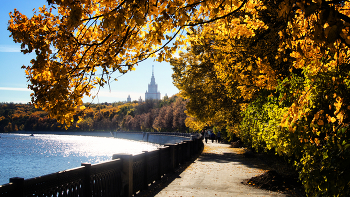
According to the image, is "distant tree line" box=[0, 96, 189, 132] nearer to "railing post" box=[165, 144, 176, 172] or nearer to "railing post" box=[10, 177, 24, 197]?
"railing post" box=[165, 144, 176, 172]

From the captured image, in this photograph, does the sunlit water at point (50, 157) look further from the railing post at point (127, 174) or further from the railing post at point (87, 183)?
the railing post at point (87, 183)

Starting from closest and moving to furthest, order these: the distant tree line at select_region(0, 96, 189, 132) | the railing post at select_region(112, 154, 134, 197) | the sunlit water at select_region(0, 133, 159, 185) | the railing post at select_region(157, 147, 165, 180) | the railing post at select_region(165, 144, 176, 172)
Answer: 1. the railing post at select_region(112, 154, 134, 197)
2. the railing post at select_region(157, 147, 165, 180)
3. the railing post at select_region(165, 144, 176, 172)
4. the sunlit water at select_region(0, 133, 159, 185)
5. the distant tree line at select_region(0, 96, 189, 132)

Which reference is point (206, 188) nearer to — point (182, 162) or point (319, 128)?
point (319, 128)

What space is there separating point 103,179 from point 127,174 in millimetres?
1088

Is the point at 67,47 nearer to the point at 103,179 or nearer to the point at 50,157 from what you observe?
the point at 103,179

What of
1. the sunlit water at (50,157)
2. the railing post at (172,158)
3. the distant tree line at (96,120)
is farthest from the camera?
the distant tree line at (96,120)

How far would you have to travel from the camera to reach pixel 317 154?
407 centimetres

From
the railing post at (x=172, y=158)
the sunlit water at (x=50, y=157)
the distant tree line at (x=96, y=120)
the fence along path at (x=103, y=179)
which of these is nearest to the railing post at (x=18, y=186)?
the fence along path at (x=103, y=179)

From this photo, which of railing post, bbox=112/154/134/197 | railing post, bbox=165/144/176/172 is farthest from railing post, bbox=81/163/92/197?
railing post, bbox=165/144/176/172

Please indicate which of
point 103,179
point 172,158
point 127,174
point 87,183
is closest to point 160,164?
point 172,158

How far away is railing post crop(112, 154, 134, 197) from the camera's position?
7.47m

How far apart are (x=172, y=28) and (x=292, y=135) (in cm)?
304

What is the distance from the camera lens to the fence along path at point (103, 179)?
4.30m

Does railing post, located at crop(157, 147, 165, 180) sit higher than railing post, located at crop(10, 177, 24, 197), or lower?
lower
